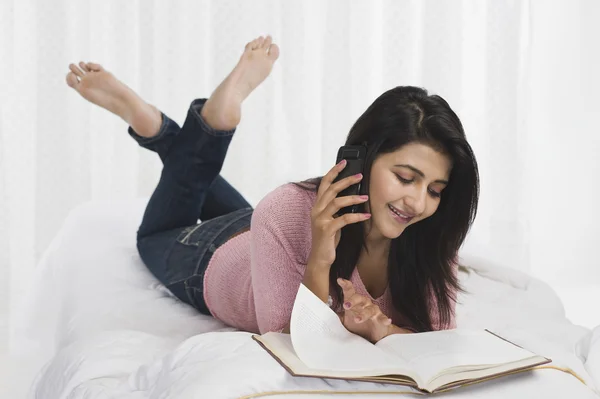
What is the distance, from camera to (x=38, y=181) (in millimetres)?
2604

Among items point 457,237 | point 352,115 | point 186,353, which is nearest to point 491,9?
point 352,115

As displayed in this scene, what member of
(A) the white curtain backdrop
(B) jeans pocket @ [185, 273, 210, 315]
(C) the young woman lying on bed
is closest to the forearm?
(C) the young woman lying on bed

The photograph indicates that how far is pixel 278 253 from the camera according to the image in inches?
46.0

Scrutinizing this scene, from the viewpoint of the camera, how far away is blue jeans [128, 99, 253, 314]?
5.08ft

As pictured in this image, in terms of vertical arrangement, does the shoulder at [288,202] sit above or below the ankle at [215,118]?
below

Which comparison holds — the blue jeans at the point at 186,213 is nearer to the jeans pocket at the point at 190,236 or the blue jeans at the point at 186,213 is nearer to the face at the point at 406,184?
the jeans pocket at the point at 190,236

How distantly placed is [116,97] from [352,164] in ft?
2.83

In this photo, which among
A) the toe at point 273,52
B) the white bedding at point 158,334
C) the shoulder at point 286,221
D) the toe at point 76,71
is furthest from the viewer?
the toe at point 76,71

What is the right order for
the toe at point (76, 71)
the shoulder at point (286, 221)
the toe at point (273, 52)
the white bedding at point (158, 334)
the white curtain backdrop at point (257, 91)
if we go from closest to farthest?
the white bedding at point (158, 334), the shoulder at point (286, 221), the toe at point (273, 52), the toe at point (76, 71), the white curtain backdrop at point (257, 91)

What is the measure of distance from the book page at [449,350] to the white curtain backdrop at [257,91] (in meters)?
1.65

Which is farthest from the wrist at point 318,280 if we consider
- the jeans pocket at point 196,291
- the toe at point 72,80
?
the toe at point 72,80

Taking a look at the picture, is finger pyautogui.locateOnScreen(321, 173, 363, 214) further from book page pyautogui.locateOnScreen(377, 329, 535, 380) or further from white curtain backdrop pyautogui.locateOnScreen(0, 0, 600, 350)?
white curtain backdrop pyautogui.locateOnScreen(0, 0, 600, 350)

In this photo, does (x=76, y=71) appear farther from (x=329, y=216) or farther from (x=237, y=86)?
(x=329, y=216)

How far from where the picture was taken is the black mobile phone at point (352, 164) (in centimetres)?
110
